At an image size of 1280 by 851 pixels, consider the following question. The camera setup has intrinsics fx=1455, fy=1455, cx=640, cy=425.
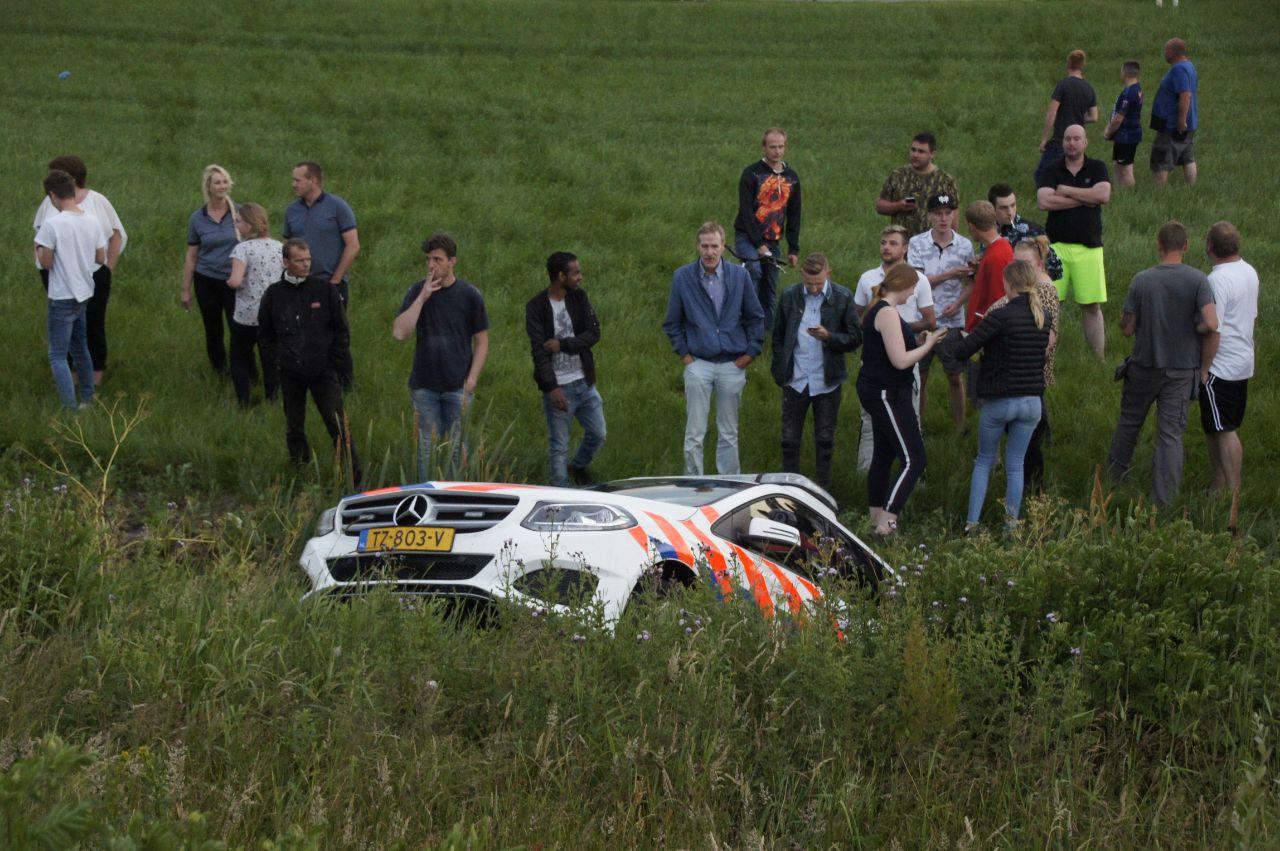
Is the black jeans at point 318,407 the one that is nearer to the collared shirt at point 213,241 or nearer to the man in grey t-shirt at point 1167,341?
the collared shirt at point 213,241

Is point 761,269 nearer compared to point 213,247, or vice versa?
point 213,247

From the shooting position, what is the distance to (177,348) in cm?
1379

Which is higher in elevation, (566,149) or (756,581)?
(566,149)

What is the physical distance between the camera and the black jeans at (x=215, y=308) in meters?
12.6

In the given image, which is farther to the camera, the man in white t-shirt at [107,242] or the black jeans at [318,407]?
the man in white t-shirt at [107,242]

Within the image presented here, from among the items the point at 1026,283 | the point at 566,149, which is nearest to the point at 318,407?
the point at 1026,283

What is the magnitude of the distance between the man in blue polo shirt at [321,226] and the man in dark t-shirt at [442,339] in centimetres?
187

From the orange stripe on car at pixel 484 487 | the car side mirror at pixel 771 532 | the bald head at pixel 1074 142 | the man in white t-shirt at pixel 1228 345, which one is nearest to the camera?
the orange stripe on car at pixel 484 487

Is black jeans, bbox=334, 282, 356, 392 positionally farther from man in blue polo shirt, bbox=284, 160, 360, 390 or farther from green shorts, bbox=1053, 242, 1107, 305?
green shorts, bbox=1053, 242, 1107, 305

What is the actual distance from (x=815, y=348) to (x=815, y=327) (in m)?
0.23

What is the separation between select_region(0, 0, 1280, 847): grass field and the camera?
5266mm

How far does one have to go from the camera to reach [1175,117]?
751 inches

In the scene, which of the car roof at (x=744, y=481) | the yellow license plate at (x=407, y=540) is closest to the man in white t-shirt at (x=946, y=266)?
the car roof at (x=744, y=481)

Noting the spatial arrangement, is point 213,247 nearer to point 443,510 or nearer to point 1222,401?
point 443,510
